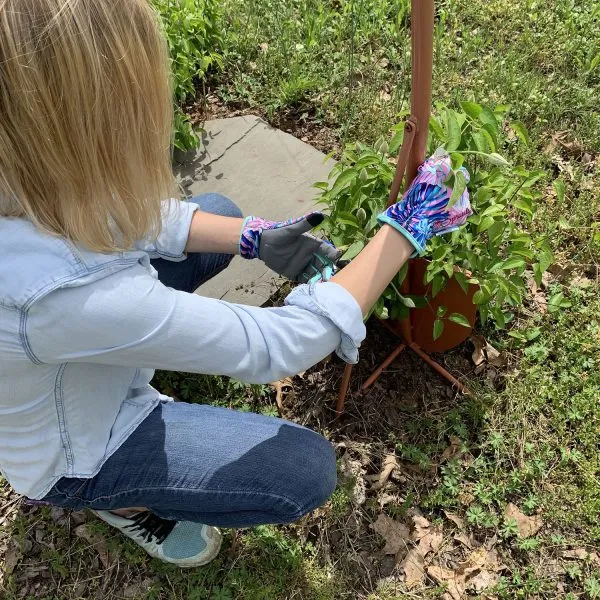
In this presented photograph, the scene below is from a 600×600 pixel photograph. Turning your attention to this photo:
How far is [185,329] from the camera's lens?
49.4 inches

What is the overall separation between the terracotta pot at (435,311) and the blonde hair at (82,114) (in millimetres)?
908

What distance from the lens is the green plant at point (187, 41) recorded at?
2713mm

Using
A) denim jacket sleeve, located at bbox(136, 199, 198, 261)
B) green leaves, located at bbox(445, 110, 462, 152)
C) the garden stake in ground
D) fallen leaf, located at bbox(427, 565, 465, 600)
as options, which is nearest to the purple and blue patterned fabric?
denim jacket sleeve, located at bbox(136, 199, 198, 261)

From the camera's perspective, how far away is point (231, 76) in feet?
10.3

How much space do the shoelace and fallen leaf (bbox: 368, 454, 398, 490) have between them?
677mm

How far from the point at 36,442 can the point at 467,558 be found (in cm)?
133

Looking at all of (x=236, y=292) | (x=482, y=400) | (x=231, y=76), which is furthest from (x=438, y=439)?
(x=231, y=76)

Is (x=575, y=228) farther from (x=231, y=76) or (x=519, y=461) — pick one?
(x=231, y=76)

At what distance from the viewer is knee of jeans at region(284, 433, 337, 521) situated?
1.63 metres

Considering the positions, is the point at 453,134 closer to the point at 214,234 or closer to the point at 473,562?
the point at 214,234

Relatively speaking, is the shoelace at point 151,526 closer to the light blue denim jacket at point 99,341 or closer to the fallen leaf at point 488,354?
the light blue denim jacket at point 99,341

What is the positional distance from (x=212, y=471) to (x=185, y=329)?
0.49 m

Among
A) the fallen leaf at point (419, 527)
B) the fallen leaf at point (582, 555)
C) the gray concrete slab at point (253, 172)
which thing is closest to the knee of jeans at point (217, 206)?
the gray concrete slab at point (253, 172)

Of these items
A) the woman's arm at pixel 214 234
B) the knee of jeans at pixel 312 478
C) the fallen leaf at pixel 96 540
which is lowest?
the fallen leaf at pixel 96 540
